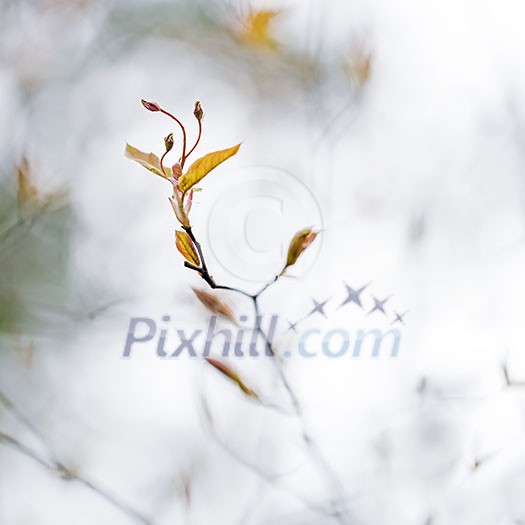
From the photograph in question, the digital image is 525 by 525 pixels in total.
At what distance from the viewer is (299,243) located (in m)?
0.90

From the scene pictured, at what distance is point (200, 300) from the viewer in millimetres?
892

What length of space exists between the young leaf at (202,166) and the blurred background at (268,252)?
0.6 inches

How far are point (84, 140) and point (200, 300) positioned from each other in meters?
0.23

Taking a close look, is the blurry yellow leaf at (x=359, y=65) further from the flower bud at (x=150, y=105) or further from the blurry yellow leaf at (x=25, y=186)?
the blurry yellow leaf at (x=25, y=186)

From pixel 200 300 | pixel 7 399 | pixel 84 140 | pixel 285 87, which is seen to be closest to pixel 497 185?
pixel 285 87

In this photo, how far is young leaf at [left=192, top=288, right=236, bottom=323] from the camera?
0.89 meters

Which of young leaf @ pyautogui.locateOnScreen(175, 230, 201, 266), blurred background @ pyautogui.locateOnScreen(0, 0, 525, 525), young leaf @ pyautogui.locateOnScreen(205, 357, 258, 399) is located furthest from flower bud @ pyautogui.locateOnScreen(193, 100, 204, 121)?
young leaf @ pyautogui.locateOnScreen(205, 357, 258, 399)

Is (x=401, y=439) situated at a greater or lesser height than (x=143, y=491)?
greater

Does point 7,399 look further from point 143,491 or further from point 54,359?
point 143,491

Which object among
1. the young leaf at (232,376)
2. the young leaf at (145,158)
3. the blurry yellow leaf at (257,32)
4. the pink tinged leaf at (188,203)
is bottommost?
the young leaf at (232,376)

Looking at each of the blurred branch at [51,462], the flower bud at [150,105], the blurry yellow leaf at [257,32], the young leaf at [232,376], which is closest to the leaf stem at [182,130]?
the flower bud at [150,105]

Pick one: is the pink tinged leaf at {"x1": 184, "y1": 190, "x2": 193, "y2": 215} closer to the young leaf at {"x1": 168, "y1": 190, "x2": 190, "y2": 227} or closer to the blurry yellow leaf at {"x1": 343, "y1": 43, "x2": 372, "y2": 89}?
the young leaf at {"x1": 168, "y1": 190, "x2": 190, "y2": 227}

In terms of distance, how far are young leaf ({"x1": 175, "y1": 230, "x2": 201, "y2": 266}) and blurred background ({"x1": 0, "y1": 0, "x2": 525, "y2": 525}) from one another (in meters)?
0.01

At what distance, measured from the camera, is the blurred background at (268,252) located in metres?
0.88
